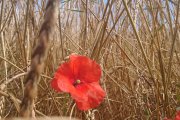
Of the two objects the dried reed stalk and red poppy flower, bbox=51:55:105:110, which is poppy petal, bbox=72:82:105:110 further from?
the dried reed stalk

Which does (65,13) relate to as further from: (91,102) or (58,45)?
(91,102)

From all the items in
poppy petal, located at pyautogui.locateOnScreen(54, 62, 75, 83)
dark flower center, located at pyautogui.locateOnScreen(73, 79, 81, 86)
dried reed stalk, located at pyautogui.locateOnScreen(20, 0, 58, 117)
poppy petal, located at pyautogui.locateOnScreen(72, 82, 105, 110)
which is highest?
dried reed stalk, located at pyautogui.locateOnScreen(20, 0, 58, 117)

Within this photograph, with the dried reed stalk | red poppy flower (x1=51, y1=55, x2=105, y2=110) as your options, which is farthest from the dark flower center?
the dried reed stalk

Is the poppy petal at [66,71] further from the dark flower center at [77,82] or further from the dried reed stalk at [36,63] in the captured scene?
the dried reed stalk at [36,63]

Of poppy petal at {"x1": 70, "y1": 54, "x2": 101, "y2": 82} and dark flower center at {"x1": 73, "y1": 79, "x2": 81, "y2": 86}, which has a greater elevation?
poppy petal at {"x1": 70, "y1": 54, "x2": 101, "y2": 82}

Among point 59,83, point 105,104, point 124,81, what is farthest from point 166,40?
point 59,83

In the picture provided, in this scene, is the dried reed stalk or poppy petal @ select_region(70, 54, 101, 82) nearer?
the dried reed stalk

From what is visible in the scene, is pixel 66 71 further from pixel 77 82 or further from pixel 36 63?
pixel 36 63
